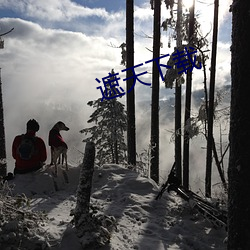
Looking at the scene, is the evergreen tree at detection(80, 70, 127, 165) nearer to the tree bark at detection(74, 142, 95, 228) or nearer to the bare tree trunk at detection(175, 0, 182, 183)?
the bare tree trunk at detection(175, 0, 182, 183)

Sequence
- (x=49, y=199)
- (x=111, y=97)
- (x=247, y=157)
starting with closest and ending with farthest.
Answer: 1. (x=247, y=157)
2. (x=49, y=199)
3. (x=111, y=97)

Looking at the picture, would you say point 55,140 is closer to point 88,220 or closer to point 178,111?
point 88,220

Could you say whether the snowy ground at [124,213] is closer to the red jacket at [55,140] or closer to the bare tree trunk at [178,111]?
the red jacket at [55,140]

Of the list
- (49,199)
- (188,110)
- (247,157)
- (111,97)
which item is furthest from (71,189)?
(111,97)

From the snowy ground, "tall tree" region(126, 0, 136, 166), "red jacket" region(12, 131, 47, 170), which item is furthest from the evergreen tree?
"red jacket" region(12, 131, 47, 170)

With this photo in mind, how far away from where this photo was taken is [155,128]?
50.8 ft

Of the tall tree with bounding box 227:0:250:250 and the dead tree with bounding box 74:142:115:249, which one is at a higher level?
the tall tree with bounding box 227:0:250:250

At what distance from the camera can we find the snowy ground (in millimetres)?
5738

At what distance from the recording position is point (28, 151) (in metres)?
9.23

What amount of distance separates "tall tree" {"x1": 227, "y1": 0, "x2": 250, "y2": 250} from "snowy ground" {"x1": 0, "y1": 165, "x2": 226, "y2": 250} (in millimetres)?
1811

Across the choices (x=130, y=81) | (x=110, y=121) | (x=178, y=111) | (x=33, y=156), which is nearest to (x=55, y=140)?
(x=33, y=156)

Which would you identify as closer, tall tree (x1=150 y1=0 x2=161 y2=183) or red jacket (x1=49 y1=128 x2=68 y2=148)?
red jacket (x1=49 y1=128 x2=68 y2=148)

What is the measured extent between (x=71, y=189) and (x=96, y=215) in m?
3.44

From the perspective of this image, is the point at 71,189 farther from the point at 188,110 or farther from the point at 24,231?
the point at 188,110
